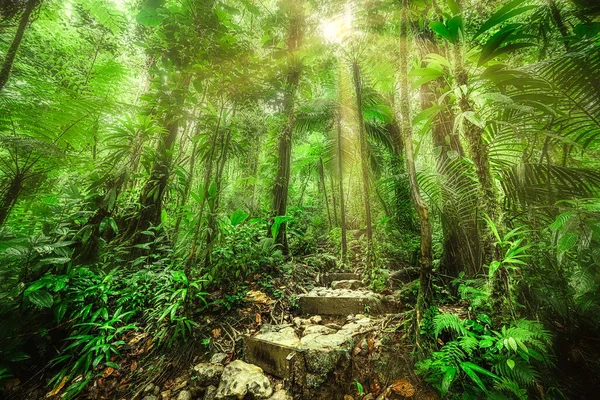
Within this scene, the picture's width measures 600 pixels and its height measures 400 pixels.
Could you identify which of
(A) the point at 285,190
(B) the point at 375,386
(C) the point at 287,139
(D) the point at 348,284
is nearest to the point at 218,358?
(B) the point at 375,386

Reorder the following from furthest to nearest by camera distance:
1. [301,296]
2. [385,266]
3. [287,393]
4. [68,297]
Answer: [385,266]
[301,296]
[68,297]
[287,393]

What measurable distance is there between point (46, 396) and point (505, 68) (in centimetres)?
487

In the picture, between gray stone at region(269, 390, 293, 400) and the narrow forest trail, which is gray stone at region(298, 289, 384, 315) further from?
gray stone at region(269, 390, 293, 400)

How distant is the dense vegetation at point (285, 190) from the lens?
5.25 feet

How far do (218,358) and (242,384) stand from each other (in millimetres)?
→ 477

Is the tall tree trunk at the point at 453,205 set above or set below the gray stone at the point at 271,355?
above

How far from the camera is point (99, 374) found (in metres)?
2.15

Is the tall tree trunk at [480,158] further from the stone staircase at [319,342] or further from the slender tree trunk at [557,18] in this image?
the slender tree trunk at [557,18]

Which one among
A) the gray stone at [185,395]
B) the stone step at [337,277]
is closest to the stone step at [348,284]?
the stone step at [337,277]

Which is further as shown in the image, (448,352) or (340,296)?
(340,296)

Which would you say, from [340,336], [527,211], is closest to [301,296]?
[340,336]

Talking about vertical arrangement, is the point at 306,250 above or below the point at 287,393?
above

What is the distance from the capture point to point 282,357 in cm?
192

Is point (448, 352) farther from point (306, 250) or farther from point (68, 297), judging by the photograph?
point (68, 297)
